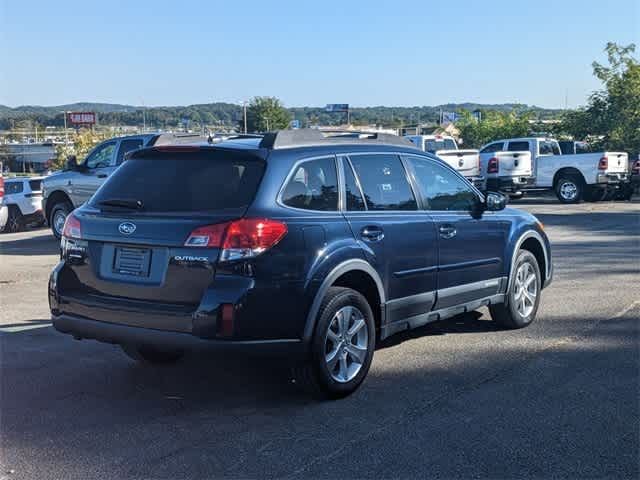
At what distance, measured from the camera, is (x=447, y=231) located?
637 cm

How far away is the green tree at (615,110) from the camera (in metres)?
29.6

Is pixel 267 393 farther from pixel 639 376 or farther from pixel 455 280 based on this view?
pixel 639 376

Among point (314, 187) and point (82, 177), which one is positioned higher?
point (314, 187)

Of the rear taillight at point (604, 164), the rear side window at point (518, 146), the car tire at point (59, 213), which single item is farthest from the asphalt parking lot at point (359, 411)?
the rear side window at point (518, 146)

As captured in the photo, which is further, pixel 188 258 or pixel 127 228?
pixel 127 228

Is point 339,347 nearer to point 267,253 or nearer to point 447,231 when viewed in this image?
point 267,253

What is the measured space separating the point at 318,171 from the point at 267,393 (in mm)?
1556

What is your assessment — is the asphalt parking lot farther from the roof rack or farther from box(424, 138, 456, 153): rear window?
box(424, 138, 456, 153): rear window

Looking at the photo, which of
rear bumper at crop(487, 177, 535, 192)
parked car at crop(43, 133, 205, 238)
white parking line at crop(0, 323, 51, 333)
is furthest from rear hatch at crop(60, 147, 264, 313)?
rear bumper at crop(487, 177, 535, 192)

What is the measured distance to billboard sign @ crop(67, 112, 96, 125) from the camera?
366 feet

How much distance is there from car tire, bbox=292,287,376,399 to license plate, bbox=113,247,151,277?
1.13 meters

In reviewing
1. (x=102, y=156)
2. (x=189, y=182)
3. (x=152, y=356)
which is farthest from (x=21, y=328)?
(x=102, y=156)

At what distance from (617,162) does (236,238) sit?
21.1 meters

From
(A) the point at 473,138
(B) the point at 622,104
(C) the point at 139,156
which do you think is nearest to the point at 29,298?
(C) the point at 139,156
